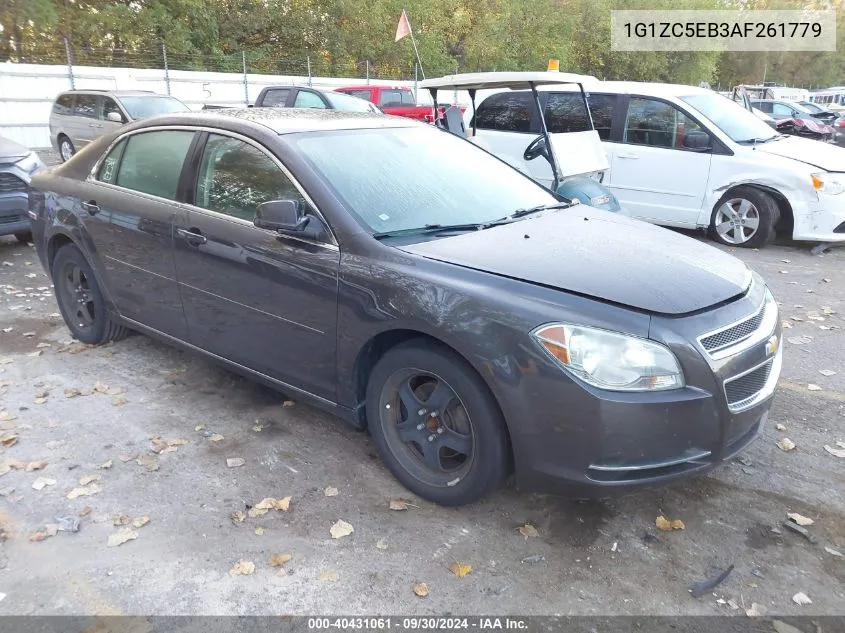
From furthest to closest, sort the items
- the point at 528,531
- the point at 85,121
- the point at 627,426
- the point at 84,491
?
the point at 85,121 < the point at 84,491 < the point at 528,531 < the point at 627,426

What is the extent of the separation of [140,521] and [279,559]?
722mm

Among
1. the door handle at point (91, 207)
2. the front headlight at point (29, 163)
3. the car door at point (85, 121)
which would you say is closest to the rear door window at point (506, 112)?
the front headlight at point (29, 163)

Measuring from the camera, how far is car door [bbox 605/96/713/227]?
8242 millimetres

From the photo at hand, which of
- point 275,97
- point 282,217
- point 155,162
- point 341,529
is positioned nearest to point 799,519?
point 341,529

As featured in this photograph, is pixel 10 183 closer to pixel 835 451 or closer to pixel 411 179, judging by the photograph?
pixel 411 179

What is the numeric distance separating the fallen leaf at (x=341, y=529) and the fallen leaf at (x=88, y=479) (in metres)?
1.28

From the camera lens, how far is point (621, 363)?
8.47 ft

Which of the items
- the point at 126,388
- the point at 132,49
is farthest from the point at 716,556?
the point at 132,49

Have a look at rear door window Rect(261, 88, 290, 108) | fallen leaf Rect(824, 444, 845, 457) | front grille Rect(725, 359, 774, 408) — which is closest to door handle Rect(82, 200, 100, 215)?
front grille Rect(725, 359, 774, 408)

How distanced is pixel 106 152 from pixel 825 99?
161 ft

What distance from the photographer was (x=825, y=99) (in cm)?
4309

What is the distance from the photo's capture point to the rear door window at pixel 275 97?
1429cm

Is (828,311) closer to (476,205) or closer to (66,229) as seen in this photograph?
(476,205)

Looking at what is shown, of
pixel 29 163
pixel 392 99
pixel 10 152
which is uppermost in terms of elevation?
pixel 392 99
